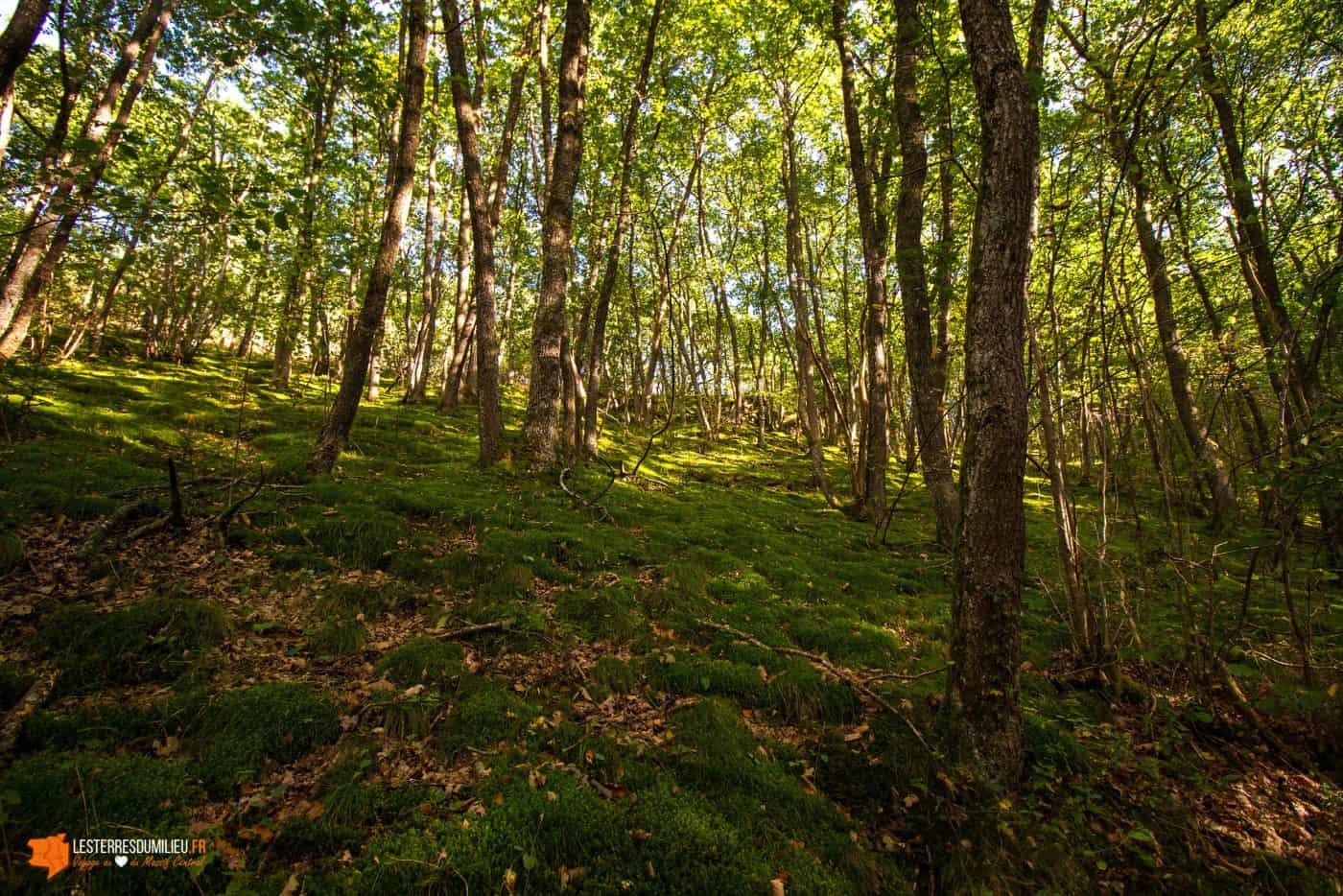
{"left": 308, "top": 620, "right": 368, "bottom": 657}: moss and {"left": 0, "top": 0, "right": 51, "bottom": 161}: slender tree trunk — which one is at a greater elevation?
{"left": 0, "top": 0, "right": 51, "bottom": 161}: slender tree trunk

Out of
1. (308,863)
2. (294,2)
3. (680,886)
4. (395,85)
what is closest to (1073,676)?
(680,886)

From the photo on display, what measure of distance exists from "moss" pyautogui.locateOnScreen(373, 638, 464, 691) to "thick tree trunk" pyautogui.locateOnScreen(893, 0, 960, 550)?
27.9 ft

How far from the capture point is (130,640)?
4.27 meters

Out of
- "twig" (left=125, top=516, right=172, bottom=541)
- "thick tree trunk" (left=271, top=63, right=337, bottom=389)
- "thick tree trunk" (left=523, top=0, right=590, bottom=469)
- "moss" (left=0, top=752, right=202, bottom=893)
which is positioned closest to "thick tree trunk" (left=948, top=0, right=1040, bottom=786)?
"moss" (left=0, top=752, right=202, bottom=893)

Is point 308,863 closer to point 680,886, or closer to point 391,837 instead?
point 391,837

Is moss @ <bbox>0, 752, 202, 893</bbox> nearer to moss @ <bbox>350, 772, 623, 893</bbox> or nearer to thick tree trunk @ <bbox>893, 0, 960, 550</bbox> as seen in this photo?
moss @ <bbox>350, 772, 623, 893</bbox>

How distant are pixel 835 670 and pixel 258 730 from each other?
5054mm

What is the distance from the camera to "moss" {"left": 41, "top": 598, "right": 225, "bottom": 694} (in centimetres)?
398

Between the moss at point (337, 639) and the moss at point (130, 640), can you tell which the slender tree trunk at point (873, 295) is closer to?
the moss at point (337, 639)

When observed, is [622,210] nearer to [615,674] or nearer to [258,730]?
[615,674]

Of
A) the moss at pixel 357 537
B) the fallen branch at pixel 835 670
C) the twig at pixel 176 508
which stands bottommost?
the fallen branch at pixel 835 670

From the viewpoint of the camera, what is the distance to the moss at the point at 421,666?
4.54 meters

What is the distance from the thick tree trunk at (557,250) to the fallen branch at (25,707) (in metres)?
7.55

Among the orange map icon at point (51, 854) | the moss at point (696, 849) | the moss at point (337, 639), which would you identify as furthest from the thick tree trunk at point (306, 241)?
the moss at point (696, 849)
